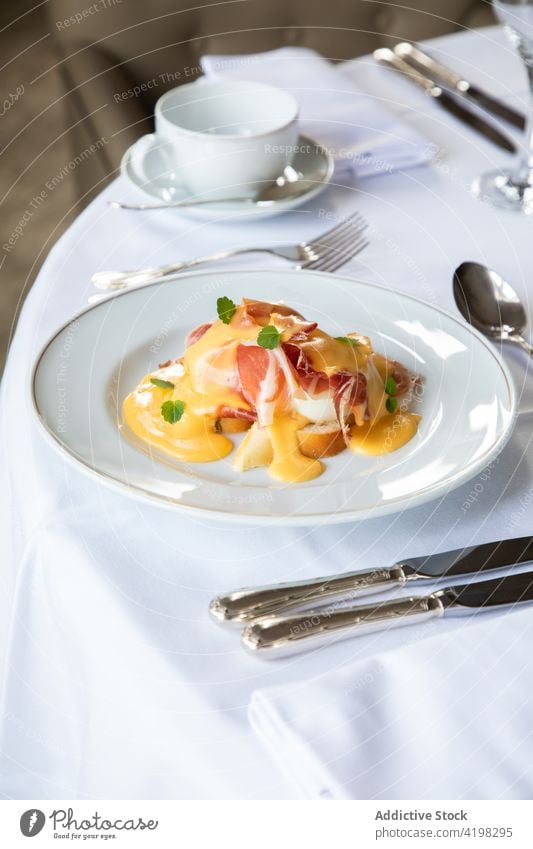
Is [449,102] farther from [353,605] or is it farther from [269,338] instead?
[353,605]

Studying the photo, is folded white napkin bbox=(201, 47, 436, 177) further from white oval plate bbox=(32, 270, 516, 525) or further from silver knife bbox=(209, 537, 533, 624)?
silver knife bbox=(209, 537, 533, 624)

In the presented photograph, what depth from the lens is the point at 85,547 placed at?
0.46m

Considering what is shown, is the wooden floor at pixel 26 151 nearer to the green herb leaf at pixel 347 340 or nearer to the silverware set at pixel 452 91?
the silverware set at pixel 452 91

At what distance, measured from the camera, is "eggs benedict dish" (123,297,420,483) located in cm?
48

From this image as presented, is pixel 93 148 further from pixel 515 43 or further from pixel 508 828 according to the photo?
pixel 508 828

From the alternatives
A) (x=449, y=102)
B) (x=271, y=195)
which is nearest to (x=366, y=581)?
(x=271, y=195)

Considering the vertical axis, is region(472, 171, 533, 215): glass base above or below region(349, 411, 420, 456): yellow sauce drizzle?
below

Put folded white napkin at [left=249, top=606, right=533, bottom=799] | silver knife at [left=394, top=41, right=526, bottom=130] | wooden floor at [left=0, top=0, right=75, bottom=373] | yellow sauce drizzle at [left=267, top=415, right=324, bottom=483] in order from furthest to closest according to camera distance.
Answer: wooden floor at [left=0, top=0, right=75, bottom=373], silver knife at [left=394, top=41, right=526, bottom=130], yellow sauce drizzle at [left=267, top=415, right=324, bottom=483], folded white napkin at [left=249, top=606, right=533, bottom=799]

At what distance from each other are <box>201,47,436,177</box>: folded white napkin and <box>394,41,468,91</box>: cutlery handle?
72mm

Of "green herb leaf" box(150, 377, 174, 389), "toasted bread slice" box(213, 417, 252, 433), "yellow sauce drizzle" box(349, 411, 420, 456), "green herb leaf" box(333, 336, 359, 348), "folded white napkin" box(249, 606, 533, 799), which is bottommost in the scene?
"folded white napkin" box(249, 606, 533, 799)

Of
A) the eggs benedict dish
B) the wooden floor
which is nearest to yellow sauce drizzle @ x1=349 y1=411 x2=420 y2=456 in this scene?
the eggs benedict dish

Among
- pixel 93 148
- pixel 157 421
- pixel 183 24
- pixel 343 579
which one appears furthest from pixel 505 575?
pixel 183 24

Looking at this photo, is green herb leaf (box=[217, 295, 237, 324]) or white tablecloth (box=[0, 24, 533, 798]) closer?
white tablecloth (box=[0, 24, 533, 798])

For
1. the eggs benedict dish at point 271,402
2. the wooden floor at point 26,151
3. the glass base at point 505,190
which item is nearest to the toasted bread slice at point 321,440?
the eggs benedict dish at point 271,402
